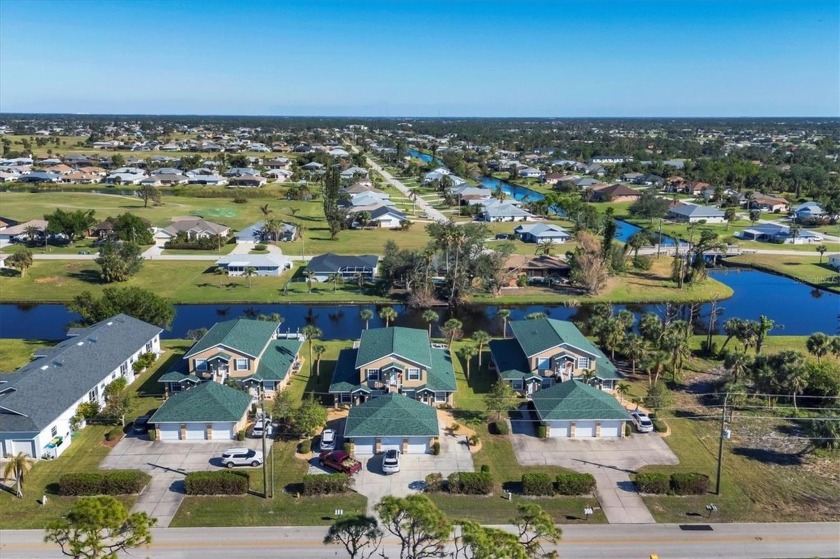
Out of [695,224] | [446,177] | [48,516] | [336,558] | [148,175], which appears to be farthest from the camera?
[148,175]

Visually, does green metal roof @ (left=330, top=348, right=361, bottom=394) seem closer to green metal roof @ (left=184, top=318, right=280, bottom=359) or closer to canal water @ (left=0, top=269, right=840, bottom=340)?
green metal roof @ (left=184, top=318, right=280, bottom=359)

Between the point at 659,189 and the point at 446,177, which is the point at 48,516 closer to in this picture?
the point at 446,177

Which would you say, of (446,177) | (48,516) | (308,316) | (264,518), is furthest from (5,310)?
(446,177)

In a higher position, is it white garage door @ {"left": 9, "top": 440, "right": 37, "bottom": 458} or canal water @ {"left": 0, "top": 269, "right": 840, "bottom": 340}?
white garage door @ {"left": 9, "top": 440, "right": 37, "bottom": 458}

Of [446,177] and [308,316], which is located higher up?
[446,177]

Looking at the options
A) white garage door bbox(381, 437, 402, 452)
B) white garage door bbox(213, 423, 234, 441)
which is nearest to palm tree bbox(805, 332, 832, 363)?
white garage door bbox(381, 437, 402, 452)

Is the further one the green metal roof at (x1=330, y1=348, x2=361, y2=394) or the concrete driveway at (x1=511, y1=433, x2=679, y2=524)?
the green metal roof at (x1=330, y1=348, x2=361, y2=394)

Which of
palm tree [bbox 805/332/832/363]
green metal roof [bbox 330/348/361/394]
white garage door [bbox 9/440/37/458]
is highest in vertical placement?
palm tree [bbox 805/332/832/363]

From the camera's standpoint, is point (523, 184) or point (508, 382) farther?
point (523, 184)
